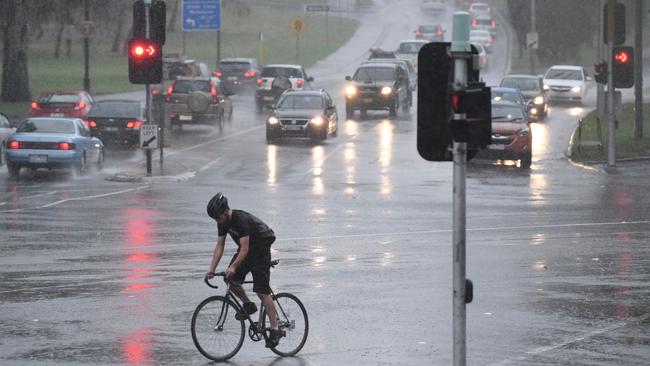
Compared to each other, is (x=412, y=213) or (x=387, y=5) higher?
(x=387, y=5)

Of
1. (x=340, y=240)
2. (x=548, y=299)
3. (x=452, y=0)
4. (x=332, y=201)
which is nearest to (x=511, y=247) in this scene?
(x=340, y=240)

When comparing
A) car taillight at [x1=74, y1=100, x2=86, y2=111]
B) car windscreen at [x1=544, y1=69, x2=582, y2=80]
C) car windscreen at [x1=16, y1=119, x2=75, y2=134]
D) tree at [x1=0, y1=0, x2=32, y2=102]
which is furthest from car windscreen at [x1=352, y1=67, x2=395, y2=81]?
car windscreen at [x1=16, y1=119, x2=75, y2=134]

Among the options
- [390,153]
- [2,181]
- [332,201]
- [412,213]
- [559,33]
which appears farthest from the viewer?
[559,33]

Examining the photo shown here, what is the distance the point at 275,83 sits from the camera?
189 ft

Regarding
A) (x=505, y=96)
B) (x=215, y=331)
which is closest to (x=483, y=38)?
(x=505, y=96)

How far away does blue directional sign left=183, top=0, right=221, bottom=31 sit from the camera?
229 ft

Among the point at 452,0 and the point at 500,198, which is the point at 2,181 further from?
the point at 452,0

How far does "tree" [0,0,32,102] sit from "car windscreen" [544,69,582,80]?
2317 centimetres

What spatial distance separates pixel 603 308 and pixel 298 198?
13436 millimetres

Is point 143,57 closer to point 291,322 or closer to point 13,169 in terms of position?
point 13,169

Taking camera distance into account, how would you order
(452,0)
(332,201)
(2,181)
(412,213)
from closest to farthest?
(412,213) → (332,201) → (2,181) → (452,0)

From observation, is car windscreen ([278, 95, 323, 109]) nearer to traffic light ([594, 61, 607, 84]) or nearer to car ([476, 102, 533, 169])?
car ([476, 102, 533, 169])

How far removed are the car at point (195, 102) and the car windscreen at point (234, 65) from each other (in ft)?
49.3

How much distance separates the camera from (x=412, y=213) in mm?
26438
